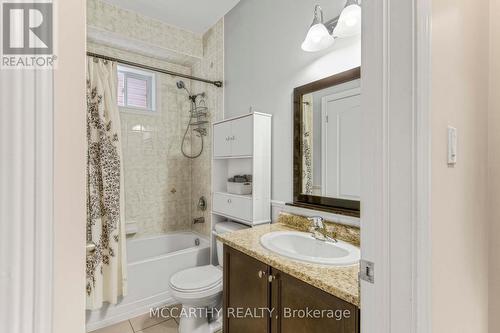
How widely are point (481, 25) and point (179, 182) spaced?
3.03 meters

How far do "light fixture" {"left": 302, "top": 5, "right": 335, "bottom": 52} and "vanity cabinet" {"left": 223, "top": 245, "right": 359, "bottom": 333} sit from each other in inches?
55.7

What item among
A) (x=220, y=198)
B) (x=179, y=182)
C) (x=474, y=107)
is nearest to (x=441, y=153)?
(x=474, y=107)

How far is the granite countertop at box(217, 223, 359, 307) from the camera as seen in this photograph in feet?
3.31

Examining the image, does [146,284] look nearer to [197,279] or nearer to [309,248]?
[197,279]

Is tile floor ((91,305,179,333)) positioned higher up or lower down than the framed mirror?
lower down

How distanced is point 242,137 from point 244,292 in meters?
1.18

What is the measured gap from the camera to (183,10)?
2.62m

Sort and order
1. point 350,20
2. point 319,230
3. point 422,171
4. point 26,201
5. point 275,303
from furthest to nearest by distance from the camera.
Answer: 1. point 319,230
2. point 350,20
3. point 275,303
4. point 422,171
5. point 26,201

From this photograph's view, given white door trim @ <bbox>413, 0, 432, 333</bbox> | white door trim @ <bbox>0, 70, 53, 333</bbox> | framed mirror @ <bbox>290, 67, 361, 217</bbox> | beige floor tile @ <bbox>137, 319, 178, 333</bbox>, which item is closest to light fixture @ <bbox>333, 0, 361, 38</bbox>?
framed mirror @ <bbox>290, 67, 361, 217</bbox>

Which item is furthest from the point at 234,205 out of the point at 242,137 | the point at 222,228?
the point at 242,137

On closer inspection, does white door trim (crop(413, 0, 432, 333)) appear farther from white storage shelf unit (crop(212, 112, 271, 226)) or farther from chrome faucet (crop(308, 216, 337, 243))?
white storage shelf unit (crop(212, 112, 271, 226))

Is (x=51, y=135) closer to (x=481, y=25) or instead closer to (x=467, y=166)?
(x=467, y=166)

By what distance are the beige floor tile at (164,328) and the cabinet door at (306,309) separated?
114 centimetres

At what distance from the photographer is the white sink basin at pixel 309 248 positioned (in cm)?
126
